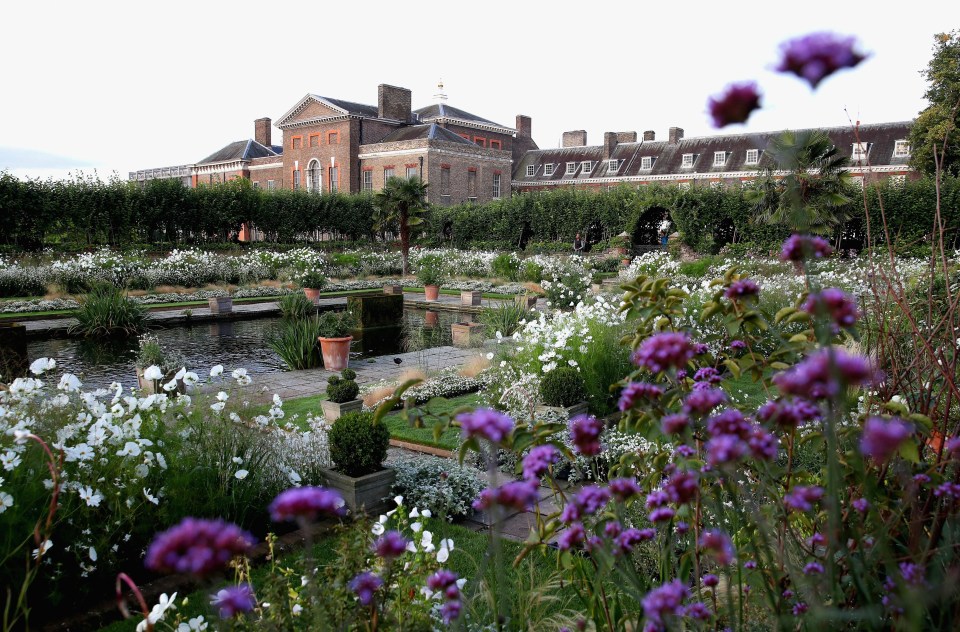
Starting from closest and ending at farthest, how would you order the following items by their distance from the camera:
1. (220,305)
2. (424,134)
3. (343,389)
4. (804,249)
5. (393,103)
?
1. (804,249)
2. (343,389)
3. (220,305)
4. (424,134)
5. (393,103)

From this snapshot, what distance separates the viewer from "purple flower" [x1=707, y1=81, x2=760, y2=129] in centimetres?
96

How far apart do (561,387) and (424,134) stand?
117 ft

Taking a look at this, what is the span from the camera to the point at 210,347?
38.1ft

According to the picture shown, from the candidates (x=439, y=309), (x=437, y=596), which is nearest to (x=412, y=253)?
(x=439, y=309)

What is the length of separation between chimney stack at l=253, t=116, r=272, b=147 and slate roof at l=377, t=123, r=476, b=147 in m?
13.3

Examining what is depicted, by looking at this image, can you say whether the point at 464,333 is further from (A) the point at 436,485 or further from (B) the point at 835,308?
(B) the point at 835,308

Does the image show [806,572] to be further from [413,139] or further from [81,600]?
[413,139]

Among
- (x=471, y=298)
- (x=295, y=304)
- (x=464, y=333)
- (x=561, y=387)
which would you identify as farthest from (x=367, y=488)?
(x=471, y=298)

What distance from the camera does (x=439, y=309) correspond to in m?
16.5

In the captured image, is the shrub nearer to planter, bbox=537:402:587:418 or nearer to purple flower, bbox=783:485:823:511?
planter, bbox=537:402:587:418

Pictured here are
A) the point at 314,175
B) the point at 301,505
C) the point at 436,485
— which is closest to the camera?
the point at 301,505

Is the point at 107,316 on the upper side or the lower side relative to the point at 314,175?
lower

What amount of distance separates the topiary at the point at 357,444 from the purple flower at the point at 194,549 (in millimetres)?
3413

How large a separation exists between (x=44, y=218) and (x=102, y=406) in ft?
76.5
